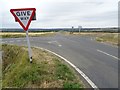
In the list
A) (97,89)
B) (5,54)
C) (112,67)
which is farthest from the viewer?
(5,54)

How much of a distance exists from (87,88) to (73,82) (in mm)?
659

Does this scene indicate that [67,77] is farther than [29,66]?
No

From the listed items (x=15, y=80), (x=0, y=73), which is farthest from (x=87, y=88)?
(x=0, y=73)

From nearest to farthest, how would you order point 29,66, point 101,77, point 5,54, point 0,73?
point 101,77 → point 29,66 → point 0,73 → point 5,54

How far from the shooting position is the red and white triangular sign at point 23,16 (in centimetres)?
1045

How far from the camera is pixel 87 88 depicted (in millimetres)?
8031

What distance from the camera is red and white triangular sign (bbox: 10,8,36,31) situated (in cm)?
1045

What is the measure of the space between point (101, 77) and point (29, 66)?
3.06 meters

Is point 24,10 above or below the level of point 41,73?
above

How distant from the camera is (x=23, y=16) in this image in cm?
1050

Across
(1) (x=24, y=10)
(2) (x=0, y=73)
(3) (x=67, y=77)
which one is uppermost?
(1) (x=24, y=10)

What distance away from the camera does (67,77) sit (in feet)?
29.7

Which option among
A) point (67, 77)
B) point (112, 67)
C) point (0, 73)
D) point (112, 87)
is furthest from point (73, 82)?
point (0, 73)

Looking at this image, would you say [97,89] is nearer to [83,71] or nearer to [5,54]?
[83,71]
